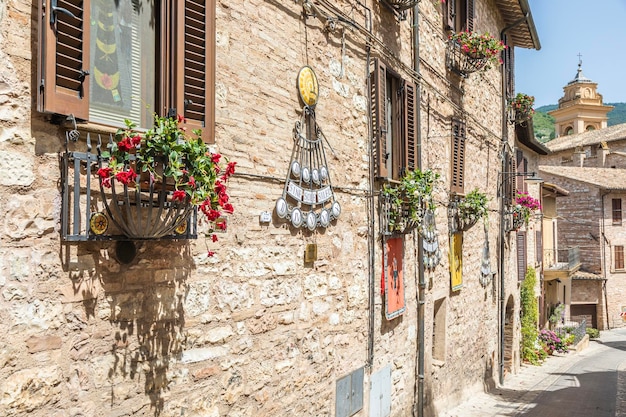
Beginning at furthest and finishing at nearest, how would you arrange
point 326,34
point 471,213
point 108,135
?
1. point 471,213
2. point 326,34
3. point 108,135

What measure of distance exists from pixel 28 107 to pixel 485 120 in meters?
11.3

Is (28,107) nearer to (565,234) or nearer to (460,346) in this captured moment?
(460,346)

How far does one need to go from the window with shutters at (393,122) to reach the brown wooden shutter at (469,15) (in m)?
3.40

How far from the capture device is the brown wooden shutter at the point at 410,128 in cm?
Answer: 785

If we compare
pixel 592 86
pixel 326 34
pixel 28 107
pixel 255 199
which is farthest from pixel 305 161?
pixel 592 86

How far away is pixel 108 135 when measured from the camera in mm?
3477

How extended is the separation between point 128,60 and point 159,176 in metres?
0.91

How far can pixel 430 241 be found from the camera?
8789 mm

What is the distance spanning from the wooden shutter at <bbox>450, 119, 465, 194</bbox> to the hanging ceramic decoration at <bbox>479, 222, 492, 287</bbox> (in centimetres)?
242

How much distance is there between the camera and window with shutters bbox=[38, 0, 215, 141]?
3092 mm

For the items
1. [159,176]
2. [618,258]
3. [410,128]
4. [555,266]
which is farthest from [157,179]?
[618,258]

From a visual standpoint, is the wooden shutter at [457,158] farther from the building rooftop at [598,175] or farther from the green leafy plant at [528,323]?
the building rooftop at [598,175]

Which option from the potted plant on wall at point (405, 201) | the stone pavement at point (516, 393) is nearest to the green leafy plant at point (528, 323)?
the stone pavement at point (516, 393)

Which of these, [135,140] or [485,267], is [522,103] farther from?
[135,140]
